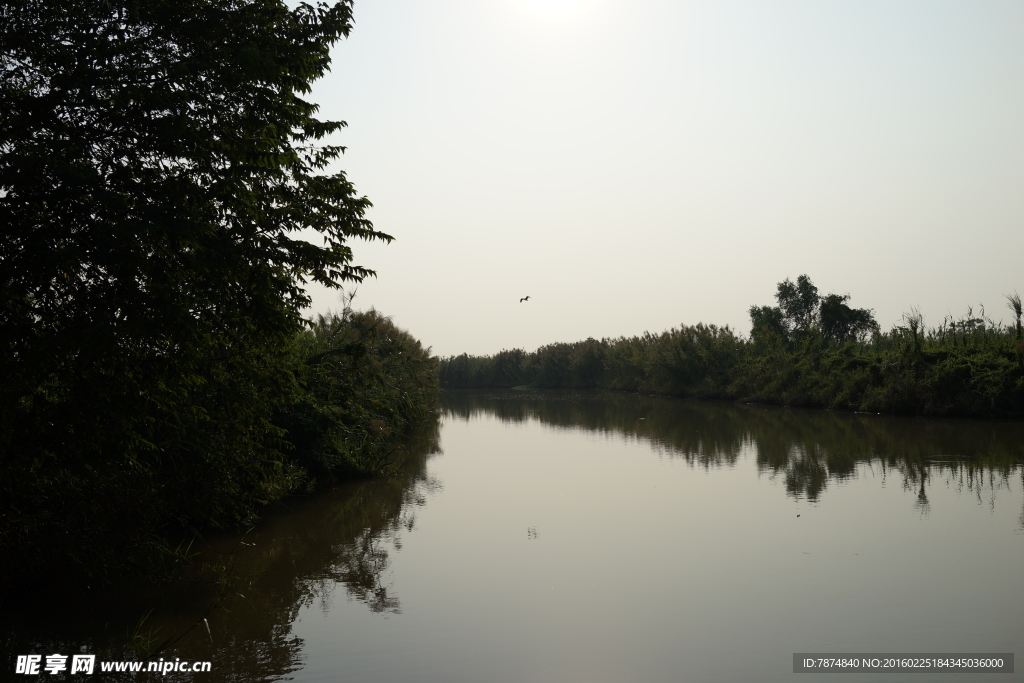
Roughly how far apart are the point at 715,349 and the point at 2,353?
1504 inches

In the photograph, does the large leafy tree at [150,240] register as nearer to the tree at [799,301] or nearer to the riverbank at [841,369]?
the riverbank at [841,369]

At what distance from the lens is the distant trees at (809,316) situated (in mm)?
47250

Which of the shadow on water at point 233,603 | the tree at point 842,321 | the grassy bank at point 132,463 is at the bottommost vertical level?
the shadow on water at point 233,603

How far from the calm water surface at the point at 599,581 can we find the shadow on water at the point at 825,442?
6.3 inches

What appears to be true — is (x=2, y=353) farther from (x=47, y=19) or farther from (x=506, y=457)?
(x=506, y=457)

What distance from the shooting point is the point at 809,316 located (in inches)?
2018

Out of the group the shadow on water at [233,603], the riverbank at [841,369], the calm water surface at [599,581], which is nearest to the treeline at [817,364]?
the riverbank at [841,369]

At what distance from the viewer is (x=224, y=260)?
6.55 meters

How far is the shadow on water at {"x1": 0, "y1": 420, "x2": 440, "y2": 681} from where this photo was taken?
19.9 feet

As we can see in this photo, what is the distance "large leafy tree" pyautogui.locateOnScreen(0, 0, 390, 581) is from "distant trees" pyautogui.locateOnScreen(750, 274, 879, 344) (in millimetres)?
36523

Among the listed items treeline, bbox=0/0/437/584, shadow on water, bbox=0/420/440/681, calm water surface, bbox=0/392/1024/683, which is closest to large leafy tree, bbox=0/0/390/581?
treeline, bbox=0/0/437/584

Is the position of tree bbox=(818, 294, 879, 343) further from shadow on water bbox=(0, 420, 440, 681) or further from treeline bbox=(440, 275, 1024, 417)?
shadow on water bbox=(0, 420, 440, 681)

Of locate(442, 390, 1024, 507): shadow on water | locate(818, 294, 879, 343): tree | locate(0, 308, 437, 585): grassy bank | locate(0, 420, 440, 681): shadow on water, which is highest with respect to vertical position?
locate(818, 294, 879, 343): tree

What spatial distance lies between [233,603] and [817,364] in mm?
29113
